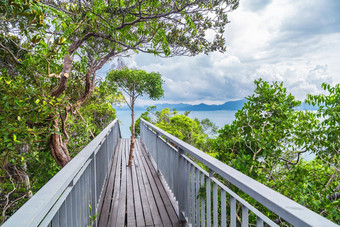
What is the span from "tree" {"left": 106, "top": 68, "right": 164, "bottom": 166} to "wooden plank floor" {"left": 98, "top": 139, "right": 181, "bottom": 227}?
2.73 meters

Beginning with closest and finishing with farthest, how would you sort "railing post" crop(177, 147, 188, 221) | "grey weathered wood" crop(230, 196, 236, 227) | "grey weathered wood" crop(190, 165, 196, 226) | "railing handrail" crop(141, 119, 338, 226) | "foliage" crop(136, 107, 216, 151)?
"railing handrail" crop(141, 119, 338, 226) → "grey weathered wood" crop(230, 196, 236, 227) → "grey weathered wood" crop(190, 165, 196, 226) → "railing post" crop(177, 147, 188, 221) → "foliage" crop(136, 107, 216, 151)

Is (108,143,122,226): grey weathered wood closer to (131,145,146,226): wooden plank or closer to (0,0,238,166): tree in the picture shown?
(131,145,146,226): wooden plank

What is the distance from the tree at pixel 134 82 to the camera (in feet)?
22.3

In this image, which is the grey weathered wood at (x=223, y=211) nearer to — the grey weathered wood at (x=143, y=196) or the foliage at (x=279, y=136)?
the grey weathered wood at (x=143, y=196)

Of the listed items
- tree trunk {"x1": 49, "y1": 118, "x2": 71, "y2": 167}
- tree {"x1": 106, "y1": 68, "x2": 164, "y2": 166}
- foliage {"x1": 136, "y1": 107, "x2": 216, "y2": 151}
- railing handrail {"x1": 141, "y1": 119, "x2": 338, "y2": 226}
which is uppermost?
tree {"x1": 106, "y1": 68, "x2": 164, "y2": 166}

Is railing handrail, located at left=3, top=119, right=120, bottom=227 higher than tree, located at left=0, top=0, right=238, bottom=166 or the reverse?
the reverse

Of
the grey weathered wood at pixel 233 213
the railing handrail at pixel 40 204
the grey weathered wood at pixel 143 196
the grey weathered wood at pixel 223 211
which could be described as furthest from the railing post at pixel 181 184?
the railing handrail at pixel 40 204

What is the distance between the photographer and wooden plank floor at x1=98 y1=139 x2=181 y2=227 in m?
2.61

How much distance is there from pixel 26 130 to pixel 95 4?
2.30 m

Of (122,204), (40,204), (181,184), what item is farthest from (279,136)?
(40,204)

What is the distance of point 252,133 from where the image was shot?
318 centimetres

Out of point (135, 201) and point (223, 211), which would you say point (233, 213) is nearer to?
point (223, 211)

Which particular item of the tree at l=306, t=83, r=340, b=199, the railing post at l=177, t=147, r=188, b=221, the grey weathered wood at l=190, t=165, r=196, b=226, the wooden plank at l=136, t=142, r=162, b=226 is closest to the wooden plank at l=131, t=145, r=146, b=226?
the wooden plank at l=136, t=142, r=162, b=226

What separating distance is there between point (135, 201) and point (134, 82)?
175 inches
